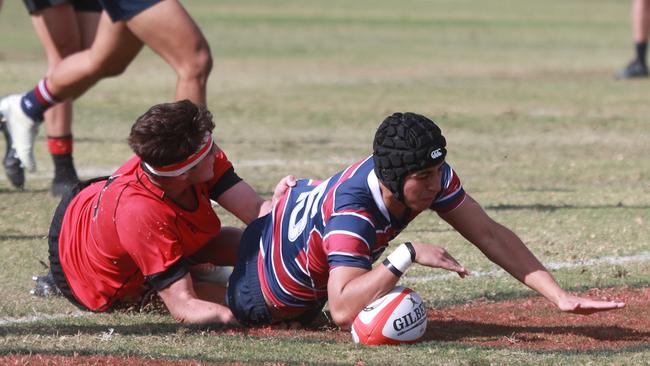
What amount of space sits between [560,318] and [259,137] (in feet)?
20.8

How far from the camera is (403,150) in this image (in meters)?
5.02

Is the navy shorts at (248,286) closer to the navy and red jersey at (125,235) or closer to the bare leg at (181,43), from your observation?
the navy and red jersey at (125,235)

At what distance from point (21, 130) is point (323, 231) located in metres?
3.99

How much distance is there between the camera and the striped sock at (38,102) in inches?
333

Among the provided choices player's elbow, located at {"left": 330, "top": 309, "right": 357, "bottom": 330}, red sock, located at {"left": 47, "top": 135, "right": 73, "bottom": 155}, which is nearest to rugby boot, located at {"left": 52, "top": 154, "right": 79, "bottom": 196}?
red sock, located at {"left": 47, "top": 135, "right": 73, "bottom": 155}

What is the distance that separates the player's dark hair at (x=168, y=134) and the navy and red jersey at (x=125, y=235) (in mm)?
226

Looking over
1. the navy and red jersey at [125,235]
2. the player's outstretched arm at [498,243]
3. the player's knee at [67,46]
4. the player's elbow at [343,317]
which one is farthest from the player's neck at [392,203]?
the player's knee at [67,46]

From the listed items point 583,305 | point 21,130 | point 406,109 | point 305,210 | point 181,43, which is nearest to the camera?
point 583,305

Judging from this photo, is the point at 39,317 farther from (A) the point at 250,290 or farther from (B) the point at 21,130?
(B) the point at 21,130

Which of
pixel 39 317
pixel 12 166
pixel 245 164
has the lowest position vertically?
pixel 245 164

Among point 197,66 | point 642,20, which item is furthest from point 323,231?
point 642,20

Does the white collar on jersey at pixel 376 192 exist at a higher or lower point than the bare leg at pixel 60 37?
higher

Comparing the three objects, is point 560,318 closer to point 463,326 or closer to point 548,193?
point 463,326

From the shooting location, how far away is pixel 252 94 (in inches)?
599
